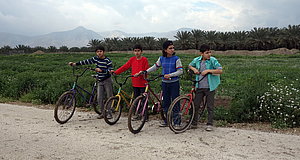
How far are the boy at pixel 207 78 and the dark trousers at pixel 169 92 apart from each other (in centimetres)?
49

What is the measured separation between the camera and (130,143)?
511 cm

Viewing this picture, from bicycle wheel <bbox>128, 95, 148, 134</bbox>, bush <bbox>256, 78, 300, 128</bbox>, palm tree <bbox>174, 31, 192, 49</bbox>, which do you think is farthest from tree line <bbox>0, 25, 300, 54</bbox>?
bicycle wheel <bbox>128, 95, 148, 134</bbox>

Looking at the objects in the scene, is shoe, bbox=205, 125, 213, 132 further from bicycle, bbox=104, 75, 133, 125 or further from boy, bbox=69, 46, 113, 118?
boy, bbox=69, 46, 113, 118

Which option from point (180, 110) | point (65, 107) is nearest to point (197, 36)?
point (65, 107)

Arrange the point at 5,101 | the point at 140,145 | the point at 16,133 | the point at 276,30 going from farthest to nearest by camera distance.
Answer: the point at 276,30, the point at 5,101, the point at 16,133, the point at 140,145

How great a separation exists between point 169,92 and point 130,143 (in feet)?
5.43

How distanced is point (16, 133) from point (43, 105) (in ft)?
12.0

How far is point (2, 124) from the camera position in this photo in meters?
6.53

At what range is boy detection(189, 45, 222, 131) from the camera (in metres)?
5.94

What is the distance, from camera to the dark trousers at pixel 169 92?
612cm

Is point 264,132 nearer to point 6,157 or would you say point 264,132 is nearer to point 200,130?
point 200,130

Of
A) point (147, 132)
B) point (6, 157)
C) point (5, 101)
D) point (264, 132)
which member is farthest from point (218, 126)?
point (5, 101)

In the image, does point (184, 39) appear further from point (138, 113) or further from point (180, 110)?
point (138, 113)

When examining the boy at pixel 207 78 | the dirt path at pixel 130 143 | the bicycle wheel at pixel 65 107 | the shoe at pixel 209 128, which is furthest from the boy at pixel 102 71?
the shoe at pixel 209 128
